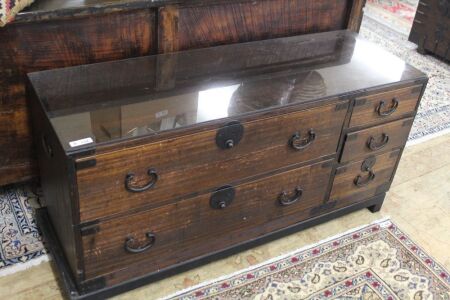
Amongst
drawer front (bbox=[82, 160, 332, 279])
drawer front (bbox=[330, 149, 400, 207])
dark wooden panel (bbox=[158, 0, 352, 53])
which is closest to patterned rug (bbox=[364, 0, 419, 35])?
dark wooden panel (bbox=[158, 0, 352, 53])

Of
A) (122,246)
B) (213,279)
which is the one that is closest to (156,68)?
(122,246)

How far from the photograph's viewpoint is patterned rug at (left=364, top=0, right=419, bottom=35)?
3.57 metres

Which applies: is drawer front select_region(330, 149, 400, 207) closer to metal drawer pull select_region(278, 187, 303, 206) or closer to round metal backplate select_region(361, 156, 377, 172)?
round metal backplate select_region(361, 156, 377, 172)

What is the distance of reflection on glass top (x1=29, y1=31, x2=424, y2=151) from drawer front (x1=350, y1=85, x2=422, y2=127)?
0.04 meters

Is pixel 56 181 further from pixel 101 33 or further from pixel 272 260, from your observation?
pixel 272 260

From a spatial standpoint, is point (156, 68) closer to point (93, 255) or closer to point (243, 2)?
point (243, 2)

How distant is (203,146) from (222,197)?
0.20 meters

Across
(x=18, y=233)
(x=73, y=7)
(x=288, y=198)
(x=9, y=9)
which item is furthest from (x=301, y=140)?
(x=18, y=233)

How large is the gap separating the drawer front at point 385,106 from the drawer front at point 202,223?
0.57ft

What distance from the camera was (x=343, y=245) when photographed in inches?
65.6

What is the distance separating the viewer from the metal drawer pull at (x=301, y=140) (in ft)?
4.61

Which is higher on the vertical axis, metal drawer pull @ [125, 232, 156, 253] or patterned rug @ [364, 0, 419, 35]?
metal drawer pull @ [125, 232, 156, 253]

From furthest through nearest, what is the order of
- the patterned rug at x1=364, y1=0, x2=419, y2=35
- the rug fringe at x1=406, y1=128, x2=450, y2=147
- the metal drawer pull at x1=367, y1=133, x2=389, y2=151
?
the patterned rug at x1=364, y1=0, x2=419, y2=35 < the rug fringe at x1=406, y1=128, x2=450, y2=147 < the metal drawer pull at x1=367, y1=133, x2=389, y2=151

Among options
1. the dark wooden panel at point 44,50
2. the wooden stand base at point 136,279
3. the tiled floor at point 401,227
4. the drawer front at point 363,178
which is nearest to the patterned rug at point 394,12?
the tiled floor at point 401,227
